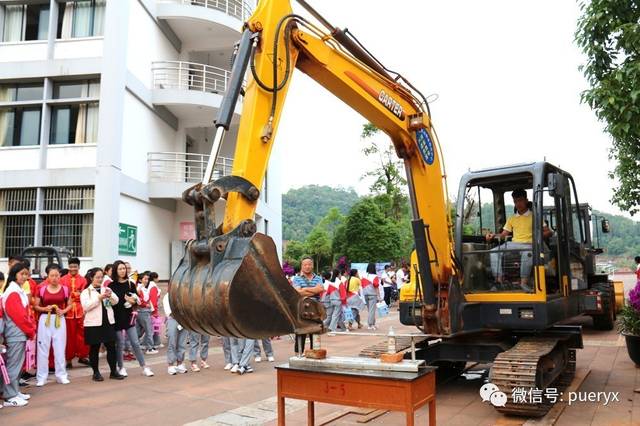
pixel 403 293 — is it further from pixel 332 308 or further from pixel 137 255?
pixel 137 255

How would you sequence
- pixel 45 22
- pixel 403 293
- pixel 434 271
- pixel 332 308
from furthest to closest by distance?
pixel 45 22, pixel 332 308, pixel 403 293, pixel 434 271

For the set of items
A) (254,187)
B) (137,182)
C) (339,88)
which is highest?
(137,182)

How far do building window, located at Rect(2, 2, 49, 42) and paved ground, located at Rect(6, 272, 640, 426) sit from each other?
36.5ft

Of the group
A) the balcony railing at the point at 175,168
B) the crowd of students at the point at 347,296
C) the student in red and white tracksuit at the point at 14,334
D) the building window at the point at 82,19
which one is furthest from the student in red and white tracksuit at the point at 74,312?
the building window at the point at 82,19

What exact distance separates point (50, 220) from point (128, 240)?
7.12ft

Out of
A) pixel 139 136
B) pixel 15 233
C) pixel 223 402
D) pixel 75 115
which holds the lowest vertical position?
pixel 223 402

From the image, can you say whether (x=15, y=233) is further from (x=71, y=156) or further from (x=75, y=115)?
(x=75, y=115)

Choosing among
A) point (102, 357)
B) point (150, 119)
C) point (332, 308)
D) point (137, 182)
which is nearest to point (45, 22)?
point (150, 119)

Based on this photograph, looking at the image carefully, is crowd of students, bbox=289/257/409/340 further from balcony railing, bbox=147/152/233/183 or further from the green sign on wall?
the green sign on wall

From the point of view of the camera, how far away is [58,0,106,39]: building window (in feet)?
52.2

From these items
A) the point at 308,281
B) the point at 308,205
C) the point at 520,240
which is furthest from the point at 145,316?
the point at 308,205

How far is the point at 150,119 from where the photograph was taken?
696 inches

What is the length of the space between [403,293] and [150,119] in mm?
12566

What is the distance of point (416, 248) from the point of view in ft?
22.5
